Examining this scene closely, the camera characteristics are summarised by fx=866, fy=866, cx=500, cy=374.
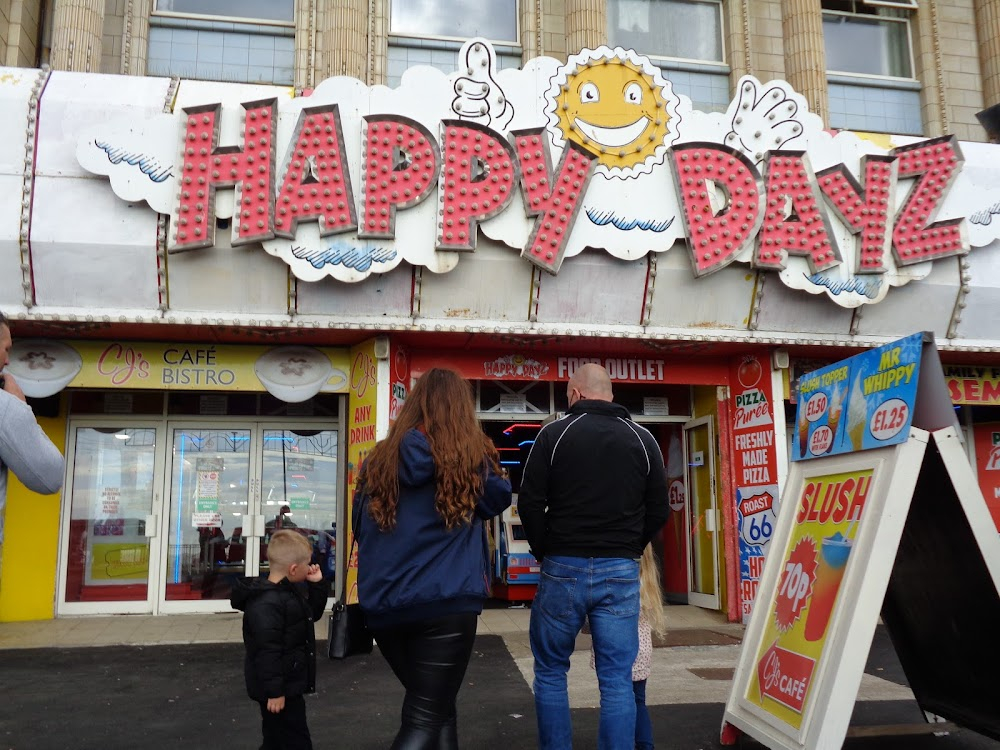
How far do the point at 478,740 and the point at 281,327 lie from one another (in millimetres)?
4976

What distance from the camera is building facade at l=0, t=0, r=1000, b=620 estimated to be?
26.9 ft

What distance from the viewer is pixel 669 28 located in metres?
12.2

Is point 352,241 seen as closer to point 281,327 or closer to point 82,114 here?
point 281,327

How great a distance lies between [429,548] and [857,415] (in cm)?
237

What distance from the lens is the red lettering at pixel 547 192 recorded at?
854 centimetres

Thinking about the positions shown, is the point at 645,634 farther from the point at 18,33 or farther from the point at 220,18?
the point at 18,33

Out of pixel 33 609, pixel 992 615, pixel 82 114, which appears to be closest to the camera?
pixel 992 615

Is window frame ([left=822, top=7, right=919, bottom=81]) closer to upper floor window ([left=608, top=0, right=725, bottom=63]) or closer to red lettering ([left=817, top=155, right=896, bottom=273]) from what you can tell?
upper floor window ([left=608, top=0, right=725, bottom=63])

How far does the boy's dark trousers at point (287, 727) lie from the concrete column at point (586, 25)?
9536mm

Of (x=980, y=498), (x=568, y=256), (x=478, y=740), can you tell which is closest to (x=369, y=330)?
(x=568, y=256)

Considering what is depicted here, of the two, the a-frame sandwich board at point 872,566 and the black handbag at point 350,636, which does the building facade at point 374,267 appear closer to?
the a-frame sandwich board at point 872,566

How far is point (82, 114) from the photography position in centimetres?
820

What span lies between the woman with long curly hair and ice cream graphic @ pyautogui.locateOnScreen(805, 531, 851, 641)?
1.68m

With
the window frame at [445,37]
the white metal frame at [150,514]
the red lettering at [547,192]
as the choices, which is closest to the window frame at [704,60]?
the window frame at [445,37]
